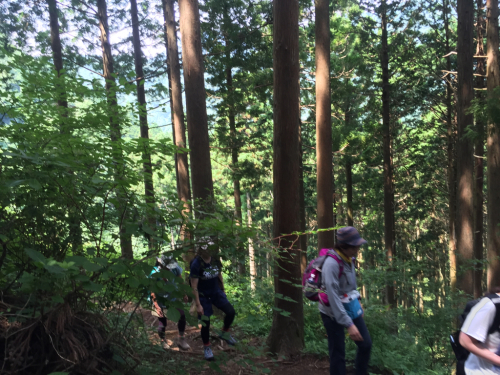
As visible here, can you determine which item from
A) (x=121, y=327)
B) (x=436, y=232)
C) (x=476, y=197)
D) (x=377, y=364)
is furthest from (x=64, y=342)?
(x=436, y=232)

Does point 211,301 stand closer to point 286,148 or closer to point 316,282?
point 316,282

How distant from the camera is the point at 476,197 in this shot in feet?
46.2

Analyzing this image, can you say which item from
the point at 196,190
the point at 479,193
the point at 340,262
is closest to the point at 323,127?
the point at 196,190

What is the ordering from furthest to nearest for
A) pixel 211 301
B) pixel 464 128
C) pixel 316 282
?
pixel 464 128, pixel 211 301, pixel 316 282

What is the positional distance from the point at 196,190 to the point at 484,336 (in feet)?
18.1

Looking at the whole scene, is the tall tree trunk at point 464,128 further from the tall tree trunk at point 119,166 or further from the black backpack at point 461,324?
the tall tree trunk at point 119,166

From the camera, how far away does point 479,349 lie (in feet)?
8.09

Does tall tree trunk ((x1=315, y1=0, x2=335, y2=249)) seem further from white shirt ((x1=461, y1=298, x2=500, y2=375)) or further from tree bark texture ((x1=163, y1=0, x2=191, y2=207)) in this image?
white shirt ((x1=461, y1=298, x2=500, y2=375))

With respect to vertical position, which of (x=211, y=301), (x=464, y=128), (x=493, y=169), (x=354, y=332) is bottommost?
(x=211, y=301)

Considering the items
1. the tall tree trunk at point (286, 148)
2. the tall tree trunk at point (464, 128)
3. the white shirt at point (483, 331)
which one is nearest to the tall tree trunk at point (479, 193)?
the tall tree trunk at point (464, 128)

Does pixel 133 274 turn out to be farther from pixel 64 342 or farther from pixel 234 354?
pixel 234 354

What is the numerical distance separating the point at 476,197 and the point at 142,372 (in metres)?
15.7

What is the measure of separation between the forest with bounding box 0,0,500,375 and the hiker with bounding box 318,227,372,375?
1.60ft

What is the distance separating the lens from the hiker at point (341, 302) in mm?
3301
